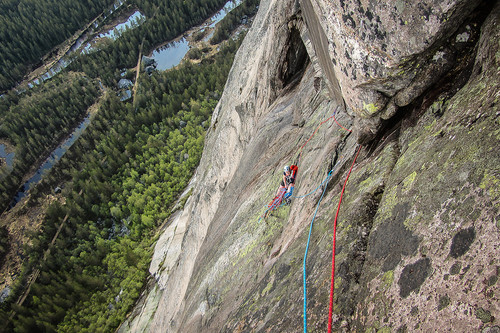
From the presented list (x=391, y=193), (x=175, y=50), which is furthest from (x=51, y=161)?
(x=391, y=193)

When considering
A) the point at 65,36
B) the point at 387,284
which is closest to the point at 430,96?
the point at 387,284

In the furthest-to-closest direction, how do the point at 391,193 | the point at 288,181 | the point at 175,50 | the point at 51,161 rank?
the point at 175,50
the point at 51,161
the point at 288,181
the point at 391,193

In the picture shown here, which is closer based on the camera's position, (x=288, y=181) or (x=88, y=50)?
(x=288, y=181)

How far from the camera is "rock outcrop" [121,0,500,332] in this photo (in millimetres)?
2939

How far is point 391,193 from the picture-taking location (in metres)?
4.14

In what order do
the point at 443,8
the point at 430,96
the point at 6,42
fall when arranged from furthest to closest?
the point at 6,42, the point at 430,96, the point at 443,8

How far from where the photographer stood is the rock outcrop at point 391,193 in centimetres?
→ 294

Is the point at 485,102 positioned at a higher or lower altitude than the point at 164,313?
higher

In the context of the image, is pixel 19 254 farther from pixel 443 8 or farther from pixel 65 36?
pixel 65 36

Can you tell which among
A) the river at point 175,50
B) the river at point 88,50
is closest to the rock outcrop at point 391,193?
the river at point 88,50

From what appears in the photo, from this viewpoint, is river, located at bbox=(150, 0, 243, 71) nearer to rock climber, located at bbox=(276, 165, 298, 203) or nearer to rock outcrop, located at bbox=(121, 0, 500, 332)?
rock climber, located at bbox=(276, 165, 298, 203)

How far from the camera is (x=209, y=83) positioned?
4922cm

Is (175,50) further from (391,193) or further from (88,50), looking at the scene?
(391,193)

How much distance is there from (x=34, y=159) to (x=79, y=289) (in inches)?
1528
